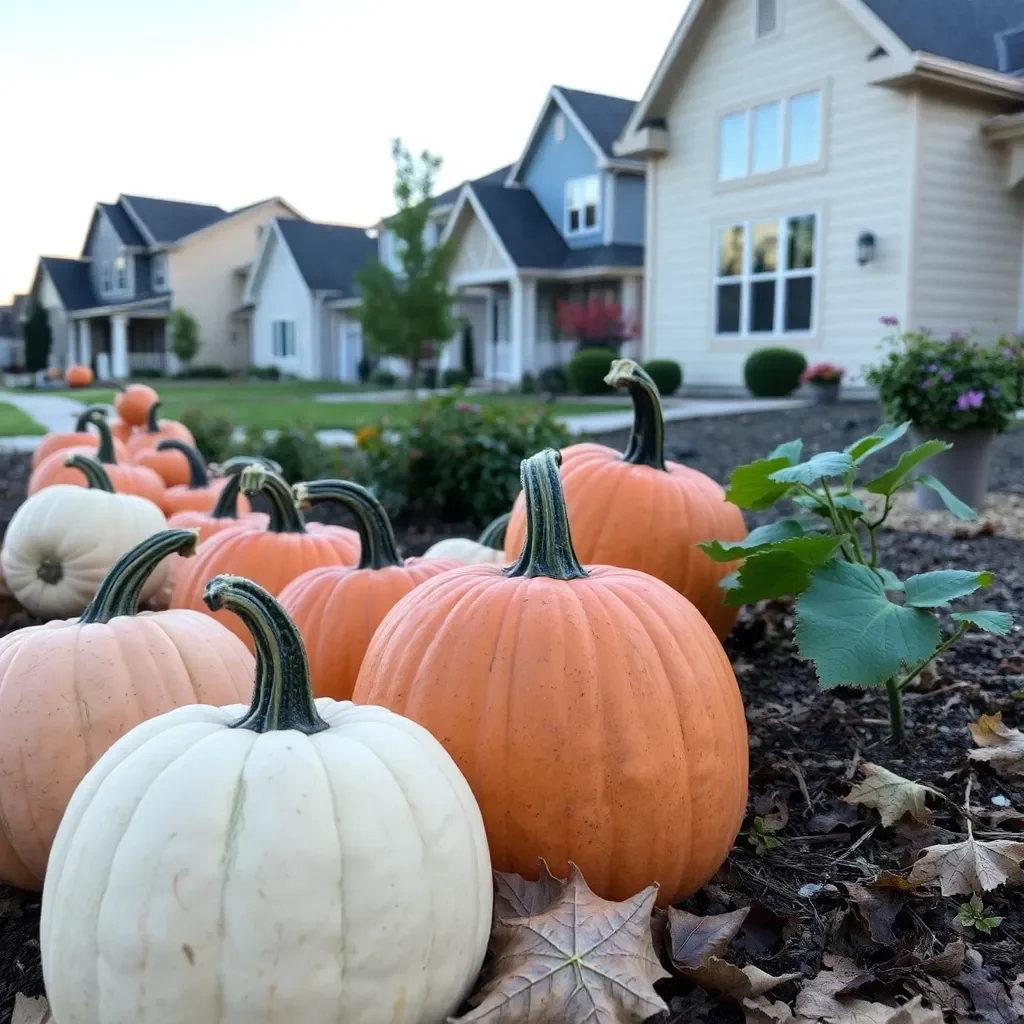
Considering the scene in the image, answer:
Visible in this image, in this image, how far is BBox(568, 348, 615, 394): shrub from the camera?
18.0 metres

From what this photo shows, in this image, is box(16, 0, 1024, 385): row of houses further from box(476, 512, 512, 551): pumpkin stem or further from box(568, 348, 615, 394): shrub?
box(476, 512, 512, 551): pumpkin stem

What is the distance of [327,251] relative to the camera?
1426 inches

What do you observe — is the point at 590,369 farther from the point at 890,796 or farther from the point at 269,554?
the point at 890,796

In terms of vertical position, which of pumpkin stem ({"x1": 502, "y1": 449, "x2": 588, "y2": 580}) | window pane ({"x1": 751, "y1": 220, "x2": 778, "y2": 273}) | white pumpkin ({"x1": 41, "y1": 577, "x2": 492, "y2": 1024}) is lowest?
white pumpkin ({"x1": 41, "y1": 577, "x2": 492, "y2": 1024})

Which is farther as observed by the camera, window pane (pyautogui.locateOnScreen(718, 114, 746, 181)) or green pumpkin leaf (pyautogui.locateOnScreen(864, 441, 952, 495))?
window pane (pyautogui.locateOnScreen(718, 114, 746, 181))

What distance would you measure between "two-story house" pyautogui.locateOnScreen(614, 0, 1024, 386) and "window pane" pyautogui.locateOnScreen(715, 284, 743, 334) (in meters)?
0.03

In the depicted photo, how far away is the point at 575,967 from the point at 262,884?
0.45m

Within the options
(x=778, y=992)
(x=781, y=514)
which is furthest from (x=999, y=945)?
(x=781, y=514)

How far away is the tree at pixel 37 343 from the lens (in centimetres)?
4288

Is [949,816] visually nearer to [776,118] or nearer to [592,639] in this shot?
[592,639]

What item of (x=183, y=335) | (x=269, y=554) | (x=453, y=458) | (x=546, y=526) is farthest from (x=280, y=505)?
(x=183, y=335)

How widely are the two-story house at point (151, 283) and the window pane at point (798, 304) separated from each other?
2778 cm

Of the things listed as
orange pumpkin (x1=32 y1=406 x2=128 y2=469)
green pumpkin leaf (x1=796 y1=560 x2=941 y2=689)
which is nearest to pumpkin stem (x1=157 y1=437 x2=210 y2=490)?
orange pumpkin (x1=32 y1=406 x2=128 y2=469)

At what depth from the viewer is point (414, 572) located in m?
2.68
